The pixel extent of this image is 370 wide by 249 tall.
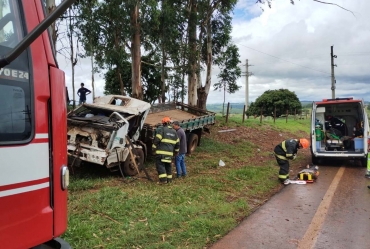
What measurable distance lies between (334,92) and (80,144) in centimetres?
2847

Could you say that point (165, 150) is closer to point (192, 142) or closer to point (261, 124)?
point (192, 142)

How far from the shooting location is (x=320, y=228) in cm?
493

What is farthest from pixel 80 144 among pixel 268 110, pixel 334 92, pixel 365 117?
pixel 268 110

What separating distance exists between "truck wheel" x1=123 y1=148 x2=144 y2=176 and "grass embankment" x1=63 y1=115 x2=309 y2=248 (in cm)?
39

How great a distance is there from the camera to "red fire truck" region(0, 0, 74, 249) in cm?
172

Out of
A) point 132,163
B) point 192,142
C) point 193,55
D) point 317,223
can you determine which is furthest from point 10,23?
point 193,55

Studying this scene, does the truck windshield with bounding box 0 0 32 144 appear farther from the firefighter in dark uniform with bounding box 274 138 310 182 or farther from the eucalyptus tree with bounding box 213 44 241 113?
the eucalyptus tree with bounding box 213 44 241 113

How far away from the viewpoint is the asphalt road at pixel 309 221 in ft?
14.4

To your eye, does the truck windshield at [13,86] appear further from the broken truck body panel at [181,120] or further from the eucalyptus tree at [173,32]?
the eucalyptus tree at [173,32]

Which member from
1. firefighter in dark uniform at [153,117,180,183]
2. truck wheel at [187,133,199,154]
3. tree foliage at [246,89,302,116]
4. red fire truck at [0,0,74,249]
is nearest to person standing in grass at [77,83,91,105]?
truck wheel at [187,133,199,154]

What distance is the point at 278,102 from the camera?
152 ft

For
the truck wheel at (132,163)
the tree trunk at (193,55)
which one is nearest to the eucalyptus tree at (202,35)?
the tree trunk at (193,55)

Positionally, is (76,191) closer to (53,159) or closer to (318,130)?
(53,159)

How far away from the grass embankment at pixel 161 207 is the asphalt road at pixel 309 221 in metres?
0.29
